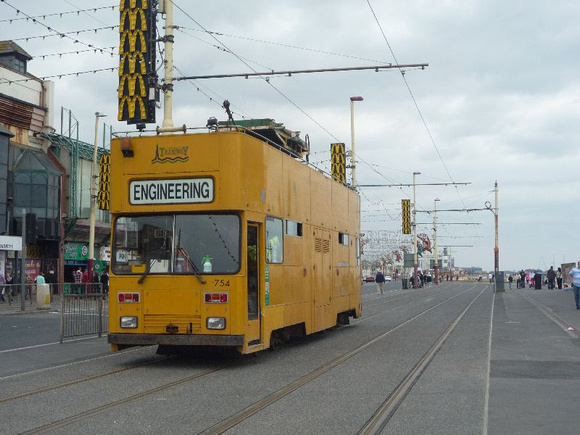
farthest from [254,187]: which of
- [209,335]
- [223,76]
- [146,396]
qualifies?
[223,76]

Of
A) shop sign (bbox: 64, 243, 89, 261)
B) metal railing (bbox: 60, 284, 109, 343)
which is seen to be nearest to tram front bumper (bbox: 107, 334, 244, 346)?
metal railing (bbox: 60, 284, 109, 343)

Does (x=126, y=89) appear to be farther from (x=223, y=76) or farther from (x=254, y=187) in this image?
(x=254, y=187)

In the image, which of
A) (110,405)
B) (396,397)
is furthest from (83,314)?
(396,397)

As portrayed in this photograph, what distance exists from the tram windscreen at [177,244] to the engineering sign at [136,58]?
11.2 meters

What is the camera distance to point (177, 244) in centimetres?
1249

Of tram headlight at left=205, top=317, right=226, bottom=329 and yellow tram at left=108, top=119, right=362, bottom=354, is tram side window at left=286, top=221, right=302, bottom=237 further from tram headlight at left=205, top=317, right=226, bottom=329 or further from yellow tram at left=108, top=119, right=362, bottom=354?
tram headlight at left=205, top=317, right=226, bottom=329

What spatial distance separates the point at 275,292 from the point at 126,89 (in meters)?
12.5

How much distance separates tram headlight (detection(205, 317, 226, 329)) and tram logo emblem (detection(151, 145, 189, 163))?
2551mm

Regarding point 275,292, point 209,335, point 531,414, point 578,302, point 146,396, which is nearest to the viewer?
point 531,414

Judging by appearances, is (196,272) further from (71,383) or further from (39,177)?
(39,177)

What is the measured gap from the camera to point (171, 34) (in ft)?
69.5

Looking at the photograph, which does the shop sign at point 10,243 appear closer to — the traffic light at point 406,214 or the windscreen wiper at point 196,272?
the windscreen wiper at point 196,272

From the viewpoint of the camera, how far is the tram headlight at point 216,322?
12.1m

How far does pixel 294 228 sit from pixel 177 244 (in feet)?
10.1
